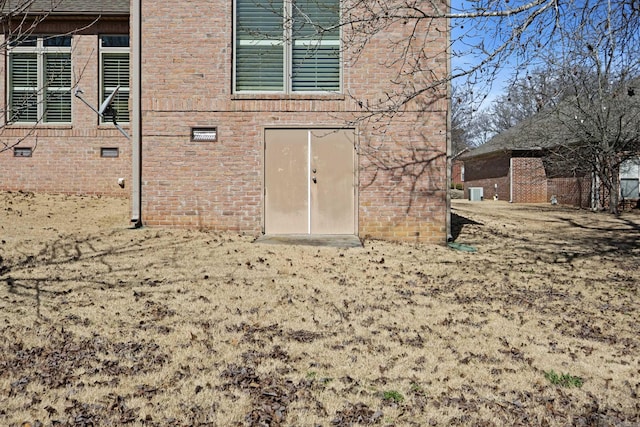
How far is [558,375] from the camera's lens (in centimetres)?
411

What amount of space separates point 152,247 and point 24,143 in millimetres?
8652

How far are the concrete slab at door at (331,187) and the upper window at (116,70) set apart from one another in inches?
300

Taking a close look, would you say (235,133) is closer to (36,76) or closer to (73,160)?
(73,160)

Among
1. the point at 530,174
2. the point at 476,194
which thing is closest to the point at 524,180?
the point at 530,174

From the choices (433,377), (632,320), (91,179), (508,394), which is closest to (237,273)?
(433,377)

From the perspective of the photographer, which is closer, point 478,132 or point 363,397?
point 363,397

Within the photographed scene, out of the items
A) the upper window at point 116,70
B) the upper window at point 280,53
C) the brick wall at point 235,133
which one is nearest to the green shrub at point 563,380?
the brick wall at point 235,133

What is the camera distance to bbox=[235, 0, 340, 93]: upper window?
9930 mm

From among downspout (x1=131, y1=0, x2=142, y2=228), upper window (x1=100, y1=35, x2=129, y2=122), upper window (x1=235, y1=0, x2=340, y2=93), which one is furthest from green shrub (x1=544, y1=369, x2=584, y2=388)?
upper window (x1=100, y1=35, x2=129, y2=122)

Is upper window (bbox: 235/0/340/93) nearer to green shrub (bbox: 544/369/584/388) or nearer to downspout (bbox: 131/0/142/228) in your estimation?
downspout (bbox: 131/0/142/228)

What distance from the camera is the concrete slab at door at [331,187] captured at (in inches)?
391

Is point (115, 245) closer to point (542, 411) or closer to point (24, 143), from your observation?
point (542, 411)

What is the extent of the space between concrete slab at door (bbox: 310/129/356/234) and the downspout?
3244 mm

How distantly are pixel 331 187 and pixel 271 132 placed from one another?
5.05ft
